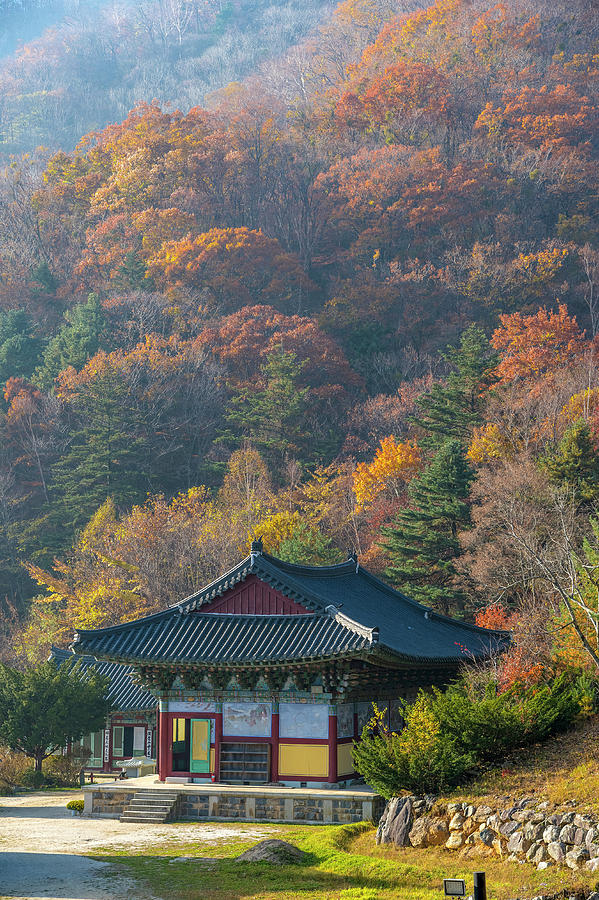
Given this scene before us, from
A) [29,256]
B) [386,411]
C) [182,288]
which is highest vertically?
[29,256]

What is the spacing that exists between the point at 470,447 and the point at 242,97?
7398cm

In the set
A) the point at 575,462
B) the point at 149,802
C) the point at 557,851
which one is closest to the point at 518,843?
the point at 557,851

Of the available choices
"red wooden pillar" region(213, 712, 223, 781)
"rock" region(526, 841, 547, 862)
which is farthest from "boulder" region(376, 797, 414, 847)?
"red wooden pillar" region(213, 712, 223, 781)

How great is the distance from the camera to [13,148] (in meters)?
117

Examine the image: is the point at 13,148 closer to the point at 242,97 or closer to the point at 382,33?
the point at 242,97

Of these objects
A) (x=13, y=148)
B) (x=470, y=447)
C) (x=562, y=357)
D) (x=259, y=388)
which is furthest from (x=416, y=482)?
(x=13, y=148)

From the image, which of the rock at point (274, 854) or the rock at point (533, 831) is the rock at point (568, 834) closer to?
the rock at point (533, 831)

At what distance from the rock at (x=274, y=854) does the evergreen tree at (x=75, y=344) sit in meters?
48.9

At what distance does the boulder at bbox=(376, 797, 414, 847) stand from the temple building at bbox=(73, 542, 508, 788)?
4117mm

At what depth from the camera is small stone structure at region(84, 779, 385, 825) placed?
24.3 m

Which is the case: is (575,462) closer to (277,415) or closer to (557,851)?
(277,415)

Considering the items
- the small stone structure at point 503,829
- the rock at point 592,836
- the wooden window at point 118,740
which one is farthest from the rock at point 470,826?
the wooden window at point 118,740

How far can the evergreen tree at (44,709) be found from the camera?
32.5 m

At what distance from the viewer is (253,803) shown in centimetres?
2533
